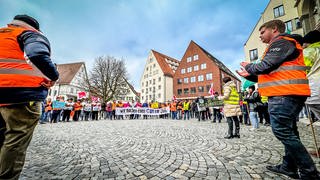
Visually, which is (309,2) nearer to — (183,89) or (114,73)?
(114,73)

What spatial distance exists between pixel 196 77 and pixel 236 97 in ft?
125

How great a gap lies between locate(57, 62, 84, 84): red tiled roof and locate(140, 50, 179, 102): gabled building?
20.5 metres

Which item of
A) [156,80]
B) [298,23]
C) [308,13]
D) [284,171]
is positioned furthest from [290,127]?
[156,80]

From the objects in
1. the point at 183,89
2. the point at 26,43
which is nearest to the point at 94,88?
the point at 183,89

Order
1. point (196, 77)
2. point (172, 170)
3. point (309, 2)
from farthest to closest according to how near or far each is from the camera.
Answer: point (196, 77), point (309, 2), point (172, 170)

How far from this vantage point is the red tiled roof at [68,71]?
43781mm

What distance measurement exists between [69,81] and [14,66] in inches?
1871

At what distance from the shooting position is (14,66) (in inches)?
69.1

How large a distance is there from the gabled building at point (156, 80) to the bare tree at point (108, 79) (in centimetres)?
1739

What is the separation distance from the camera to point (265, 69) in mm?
2182

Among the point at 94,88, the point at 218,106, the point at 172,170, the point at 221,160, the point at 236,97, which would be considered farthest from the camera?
the point at 94,88

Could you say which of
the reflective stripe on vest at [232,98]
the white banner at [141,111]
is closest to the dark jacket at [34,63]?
the reflective stripe on vest at [232,98]

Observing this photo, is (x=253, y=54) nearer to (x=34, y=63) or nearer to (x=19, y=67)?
(x=34, y=63)

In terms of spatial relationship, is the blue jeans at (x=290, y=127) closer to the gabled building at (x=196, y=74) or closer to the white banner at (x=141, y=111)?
the white banner at (x=141, y=111)
